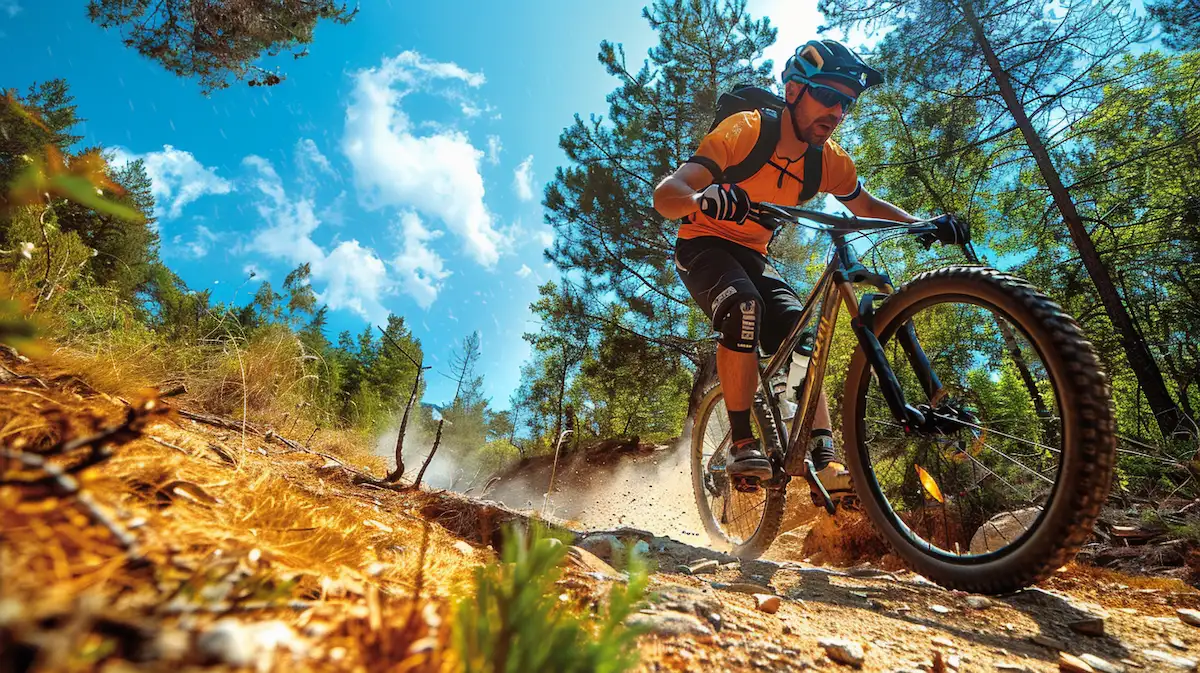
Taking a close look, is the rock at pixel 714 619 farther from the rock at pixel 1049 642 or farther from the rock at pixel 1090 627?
the rock at pixel 1090 627

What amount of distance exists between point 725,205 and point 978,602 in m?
1.81

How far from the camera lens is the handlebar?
212 cm

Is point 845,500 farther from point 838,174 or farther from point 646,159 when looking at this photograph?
point 646,159

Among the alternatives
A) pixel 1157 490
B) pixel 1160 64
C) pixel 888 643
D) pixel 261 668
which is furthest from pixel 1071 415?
pixel 1160 64

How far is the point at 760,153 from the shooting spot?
3.01 metres

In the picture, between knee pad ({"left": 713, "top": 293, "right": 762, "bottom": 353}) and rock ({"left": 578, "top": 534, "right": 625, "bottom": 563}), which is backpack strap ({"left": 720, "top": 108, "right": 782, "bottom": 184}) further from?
rock ({"left": 578, "top": 534, "right": 625, "bottom": 563})

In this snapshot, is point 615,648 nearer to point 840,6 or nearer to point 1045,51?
point 1045,51

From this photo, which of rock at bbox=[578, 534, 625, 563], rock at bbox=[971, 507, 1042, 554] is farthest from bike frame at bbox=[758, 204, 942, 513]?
rock at bbox=[971, 507, 1042, 554]

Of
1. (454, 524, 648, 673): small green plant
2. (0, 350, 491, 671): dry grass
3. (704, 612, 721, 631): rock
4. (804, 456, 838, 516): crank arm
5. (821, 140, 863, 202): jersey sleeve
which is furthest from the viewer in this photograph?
(821, 140, 863, 202): jersey sleeve

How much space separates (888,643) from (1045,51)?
10.6 meters

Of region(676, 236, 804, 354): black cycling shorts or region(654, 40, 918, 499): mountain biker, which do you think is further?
region(676, 236, 804, 354): black cycling shorts

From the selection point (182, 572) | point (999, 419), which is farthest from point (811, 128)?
point (182, 572)

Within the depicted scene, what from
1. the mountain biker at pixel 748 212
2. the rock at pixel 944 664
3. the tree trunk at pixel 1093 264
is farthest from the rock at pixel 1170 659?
the tree trunk at pixel 1093 264

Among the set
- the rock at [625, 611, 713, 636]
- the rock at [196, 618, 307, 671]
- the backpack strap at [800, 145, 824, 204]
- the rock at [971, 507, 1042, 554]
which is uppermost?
the backpack strap at [800, 145, 824, 204]
